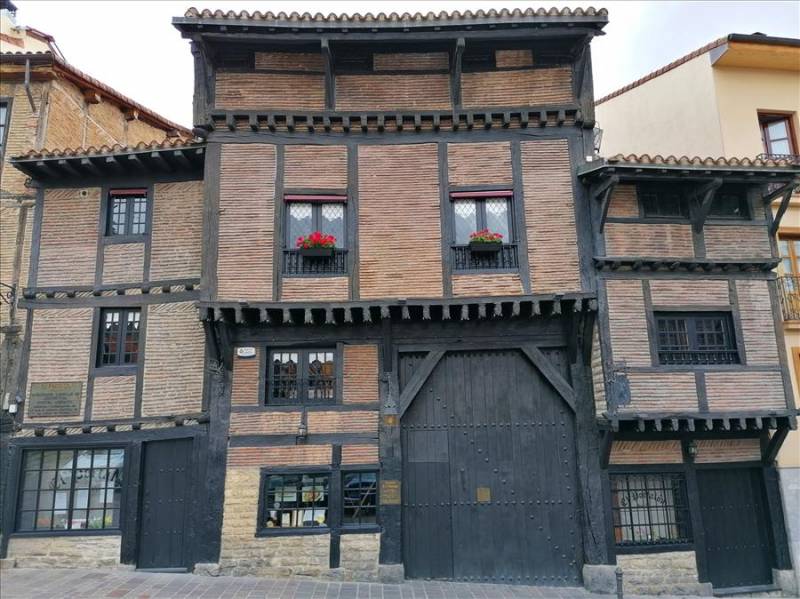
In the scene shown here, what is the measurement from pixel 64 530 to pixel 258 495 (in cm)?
390

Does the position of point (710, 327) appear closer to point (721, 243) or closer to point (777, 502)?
point (721, 243)

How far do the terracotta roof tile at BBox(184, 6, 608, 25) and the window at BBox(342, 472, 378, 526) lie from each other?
28.1 feet

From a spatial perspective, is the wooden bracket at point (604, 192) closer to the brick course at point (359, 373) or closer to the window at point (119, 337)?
the brick course at point (359, 373)

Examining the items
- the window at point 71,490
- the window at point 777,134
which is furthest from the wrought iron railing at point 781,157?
the window at point 71,490

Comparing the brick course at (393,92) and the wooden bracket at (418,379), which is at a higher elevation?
the brick course at (393,92)

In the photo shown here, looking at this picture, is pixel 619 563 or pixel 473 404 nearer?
pixel 619 563

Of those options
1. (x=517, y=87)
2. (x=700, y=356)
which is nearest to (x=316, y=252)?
(x=517, y=87)

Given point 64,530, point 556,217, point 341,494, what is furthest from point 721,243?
point 64,530

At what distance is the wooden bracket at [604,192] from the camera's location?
33.2 feet

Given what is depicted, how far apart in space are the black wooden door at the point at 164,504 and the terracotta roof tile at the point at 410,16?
816 cm

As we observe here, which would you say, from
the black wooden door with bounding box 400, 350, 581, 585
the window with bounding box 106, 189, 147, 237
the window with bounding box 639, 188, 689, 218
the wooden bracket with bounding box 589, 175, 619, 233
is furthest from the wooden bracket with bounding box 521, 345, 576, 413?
the window with bounding box 106, 189, 147, 237

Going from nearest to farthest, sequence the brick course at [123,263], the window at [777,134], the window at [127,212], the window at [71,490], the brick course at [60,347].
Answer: the window at [71,490]
the brick course at [60,347]
the brick course at [123,263]
the window at [127,212]
the window at [777,134]

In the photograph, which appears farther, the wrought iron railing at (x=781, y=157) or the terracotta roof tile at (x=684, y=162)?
the wrought iron railing at (x=781, y=157)

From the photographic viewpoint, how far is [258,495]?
32.9 feet
